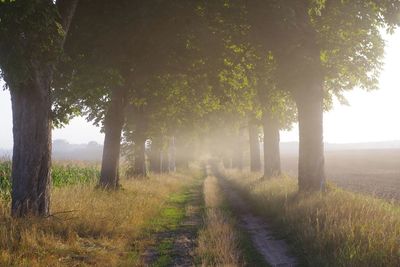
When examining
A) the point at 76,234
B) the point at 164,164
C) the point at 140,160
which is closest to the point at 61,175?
the point at 140,160

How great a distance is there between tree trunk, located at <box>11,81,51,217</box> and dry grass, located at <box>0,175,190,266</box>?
549 millimetres

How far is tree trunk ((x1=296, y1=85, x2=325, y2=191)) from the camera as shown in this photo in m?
17.1

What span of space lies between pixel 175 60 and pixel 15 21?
863cm

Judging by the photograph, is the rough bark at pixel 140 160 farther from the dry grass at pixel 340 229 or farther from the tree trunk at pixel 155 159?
the dry grass at pixel 340 229

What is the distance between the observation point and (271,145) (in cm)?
2977

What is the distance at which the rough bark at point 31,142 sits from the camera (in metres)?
10.7

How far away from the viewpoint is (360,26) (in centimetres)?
1658

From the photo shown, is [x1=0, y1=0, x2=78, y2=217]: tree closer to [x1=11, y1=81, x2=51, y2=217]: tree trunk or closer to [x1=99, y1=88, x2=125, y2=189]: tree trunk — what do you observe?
[x1=11, y1=81, x2=51, y2=217]: tree trunk

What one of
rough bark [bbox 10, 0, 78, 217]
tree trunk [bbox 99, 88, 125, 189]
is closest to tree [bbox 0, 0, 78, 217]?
rough bark [bbox 10, 0, 78, 217]

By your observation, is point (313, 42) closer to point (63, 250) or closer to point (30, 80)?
point (30, 80)

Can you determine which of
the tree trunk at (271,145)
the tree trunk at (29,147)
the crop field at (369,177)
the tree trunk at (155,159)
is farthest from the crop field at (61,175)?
the crop field at (369,177)

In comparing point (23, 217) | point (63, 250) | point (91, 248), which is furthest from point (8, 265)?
point (23, 217)

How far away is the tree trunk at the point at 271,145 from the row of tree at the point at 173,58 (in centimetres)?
772

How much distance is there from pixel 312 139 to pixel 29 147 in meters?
10.7
